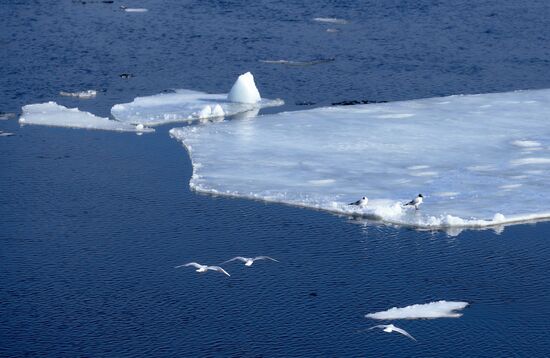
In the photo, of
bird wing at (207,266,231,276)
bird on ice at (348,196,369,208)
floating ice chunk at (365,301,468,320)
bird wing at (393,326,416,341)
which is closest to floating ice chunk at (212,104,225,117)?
bird on ice at (348,196,369,208)

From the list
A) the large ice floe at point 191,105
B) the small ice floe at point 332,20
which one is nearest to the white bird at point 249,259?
the large ice floe at point 191,105

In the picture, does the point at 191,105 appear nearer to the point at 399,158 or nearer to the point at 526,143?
the point at 399,158

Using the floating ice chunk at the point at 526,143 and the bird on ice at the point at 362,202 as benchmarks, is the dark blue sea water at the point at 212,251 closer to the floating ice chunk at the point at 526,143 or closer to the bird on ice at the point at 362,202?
the bird on ice at the point at 362,202

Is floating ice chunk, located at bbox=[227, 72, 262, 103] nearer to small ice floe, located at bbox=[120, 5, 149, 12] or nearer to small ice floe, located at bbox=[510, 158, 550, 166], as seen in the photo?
small ice floe, located at bbox=[510, 158, 550, 166]

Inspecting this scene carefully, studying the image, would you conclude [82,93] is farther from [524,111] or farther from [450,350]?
[450,350]

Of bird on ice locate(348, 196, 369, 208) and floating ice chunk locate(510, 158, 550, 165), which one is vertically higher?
floating ice chunk locate(510, 158, 550, 165)
